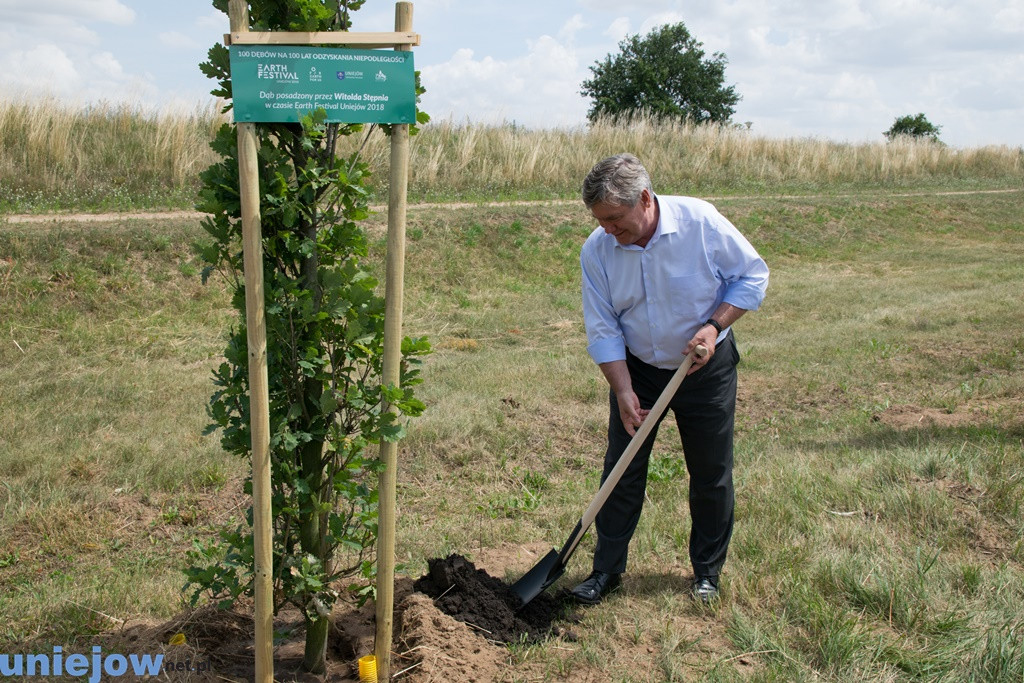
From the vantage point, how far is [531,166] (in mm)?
20203

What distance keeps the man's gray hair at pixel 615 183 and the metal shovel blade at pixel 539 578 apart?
5.48ft

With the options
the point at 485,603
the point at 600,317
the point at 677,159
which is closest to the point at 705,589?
the point at 485,603

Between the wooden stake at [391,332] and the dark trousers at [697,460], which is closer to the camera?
the wooden stake at [391,332]

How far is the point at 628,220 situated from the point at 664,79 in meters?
45.5

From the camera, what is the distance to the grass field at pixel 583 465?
3.55 metres

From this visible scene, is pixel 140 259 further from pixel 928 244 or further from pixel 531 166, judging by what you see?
pixel 928 244

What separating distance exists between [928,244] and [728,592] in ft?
57.5

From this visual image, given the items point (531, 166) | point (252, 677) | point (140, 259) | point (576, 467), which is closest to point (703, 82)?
point (531, 166)

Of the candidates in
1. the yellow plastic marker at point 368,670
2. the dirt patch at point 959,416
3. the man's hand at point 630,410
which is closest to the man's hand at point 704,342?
the man's hand at point 630,410

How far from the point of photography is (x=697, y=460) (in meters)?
3.86

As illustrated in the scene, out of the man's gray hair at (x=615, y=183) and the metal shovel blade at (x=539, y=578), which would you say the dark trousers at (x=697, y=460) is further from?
the man's gray hair at (x=615, y=183)

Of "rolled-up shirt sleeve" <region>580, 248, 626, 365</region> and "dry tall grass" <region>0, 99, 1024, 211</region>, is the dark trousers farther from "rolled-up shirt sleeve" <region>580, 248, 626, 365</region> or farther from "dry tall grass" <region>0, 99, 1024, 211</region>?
"dry tall grass" <region>0, 99, 1024, 211</region>

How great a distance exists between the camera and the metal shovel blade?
3879 mm

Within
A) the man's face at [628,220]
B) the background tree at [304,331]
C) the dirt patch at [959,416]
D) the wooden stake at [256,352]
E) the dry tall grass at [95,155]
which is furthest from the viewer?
the dry tall grass at [95,155]
